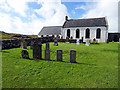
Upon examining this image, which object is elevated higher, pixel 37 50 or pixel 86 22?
pixel 86 22

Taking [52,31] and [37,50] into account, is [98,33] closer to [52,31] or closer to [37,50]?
[52,31]

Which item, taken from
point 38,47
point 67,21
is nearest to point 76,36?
point 67,21

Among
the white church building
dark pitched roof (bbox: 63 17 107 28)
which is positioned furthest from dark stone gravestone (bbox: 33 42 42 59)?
dark pitched roof (bbox: 63 17 107 28)

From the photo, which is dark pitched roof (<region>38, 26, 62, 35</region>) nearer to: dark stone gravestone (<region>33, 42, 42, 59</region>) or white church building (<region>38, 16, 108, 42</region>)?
white church building (<region>38, 16, 108, 42</region>)

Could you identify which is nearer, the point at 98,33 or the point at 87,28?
the point at 98,33

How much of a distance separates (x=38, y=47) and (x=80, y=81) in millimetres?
4999

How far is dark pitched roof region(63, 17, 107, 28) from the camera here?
25741 mm

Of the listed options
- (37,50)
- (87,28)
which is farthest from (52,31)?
(37,50)

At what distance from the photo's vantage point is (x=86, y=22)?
92.6ft

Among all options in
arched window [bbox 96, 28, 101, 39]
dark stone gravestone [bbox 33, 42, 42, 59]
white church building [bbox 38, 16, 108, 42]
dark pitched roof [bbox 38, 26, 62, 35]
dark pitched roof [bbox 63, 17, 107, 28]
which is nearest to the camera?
dark stone gravestone [bbox 33, 42, 42, 59]

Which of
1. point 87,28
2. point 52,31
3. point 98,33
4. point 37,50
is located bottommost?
point 37,50

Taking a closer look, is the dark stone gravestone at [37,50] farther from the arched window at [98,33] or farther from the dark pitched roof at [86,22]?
the dark pitched roof at [86,22]

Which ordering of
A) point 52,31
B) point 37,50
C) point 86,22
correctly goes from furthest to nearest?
point 52,31, point 86,22, point 37,50

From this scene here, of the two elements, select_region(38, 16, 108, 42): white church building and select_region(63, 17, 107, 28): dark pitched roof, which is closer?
select_region(38, 16, 108, 42): white church building
